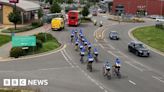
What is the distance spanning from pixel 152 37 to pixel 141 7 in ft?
234

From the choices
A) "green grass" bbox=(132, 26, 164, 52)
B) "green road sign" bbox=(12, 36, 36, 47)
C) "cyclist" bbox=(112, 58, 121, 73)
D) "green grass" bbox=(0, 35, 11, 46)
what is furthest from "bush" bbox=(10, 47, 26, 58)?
"green grass" bbox=(132, 26, 164, 52)

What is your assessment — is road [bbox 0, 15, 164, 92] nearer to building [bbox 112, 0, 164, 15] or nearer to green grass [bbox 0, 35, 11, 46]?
green grass [bbox 0, 35, 11, 46]

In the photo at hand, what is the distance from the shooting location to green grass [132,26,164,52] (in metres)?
57.9

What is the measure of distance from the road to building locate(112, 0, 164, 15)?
83.9m

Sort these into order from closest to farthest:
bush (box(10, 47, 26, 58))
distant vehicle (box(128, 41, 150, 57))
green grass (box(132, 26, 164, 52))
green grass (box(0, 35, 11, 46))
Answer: bush (box(10, 47, 26, 58)) → distant vehicle (box(128, 41, 150, 57)) → green grass (box(0, 35, 11, 46)) → green grass (box(132, 26, 164, 52))

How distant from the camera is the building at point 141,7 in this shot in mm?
134250

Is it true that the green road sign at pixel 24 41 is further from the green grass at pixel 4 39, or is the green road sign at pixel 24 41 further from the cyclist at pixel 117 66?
the cyclist at pixel 117 66

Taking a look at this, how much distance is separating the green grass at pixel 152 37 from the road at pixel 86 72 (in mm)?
6826

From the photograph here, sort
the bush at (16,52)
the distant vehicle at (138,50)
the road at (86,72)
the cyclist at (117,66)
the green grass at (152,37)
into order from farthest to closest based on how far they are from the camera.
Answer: the green grass at (152,37)
the distant vehicle at (138,50)
the bush at (16,52)
the cyclist at (117,66)
the road at (86,72)

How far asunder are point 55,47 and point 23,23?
29356mm

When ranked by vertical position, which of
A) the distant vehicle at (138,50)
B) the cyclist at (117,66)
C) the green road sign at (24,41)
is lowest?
the distant vehicle at (138,50)

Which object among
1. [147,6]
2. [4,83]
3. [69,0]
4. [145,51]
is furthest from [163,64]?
[69,0]

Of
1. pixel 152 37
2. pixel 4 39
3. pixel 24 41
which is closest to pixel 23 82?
pixel 24 41

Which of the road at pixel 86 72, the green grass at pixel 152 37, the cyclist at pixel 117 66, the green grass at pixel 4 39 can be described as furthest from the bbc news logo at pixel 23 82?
the green grass at pixel 152 37
